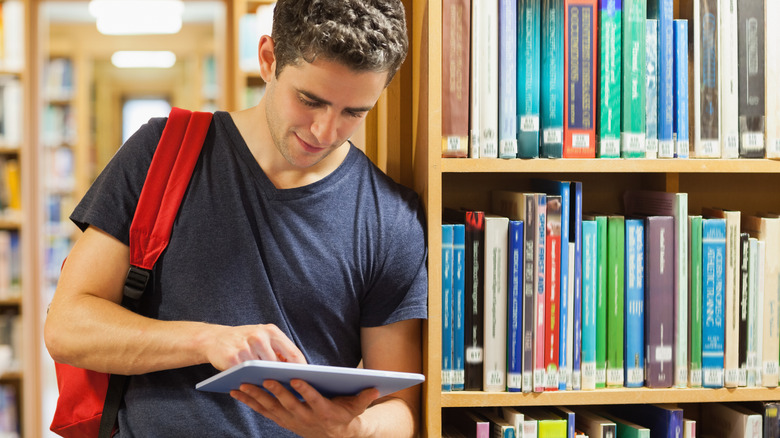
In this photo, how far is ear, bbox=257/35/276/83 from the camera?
117 centimetres

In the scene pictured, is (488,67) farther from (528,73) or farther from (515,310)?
(515,310)

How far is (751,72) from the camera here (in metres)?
1.29

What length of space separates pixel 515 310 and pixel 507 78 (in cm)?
40

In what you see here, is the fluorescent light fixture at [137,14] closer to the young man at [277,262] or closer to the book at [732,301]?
the young man at [277,262]

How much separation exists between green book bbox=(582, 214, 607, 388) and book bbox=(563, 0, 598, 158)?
0.14 m

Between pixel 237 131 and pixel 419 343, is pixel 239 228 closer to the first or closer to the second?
Answer: pixel 237 131

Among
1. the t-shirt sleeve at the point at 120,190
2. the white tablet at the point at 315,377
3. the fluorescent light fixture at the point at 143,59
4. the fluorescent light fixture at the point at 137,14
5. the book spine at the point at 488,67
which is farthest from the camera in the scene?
the fluorescent light fixture at the point at 143,59

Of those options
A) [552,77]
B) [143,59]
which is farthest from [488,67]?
[143,59]

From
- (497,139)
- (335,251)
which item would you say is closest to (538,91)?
(497,139)

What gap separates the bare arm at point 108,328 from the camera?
Answer: 1.07 metres

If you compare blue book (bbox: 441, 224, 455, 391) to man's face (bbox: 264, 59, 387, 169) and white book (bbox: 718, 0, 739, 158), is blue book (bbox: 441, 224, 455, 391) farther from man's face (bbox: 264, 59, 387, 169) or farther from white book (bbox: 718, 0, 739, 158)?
white book (bbox: 718, 0, 739, 158)

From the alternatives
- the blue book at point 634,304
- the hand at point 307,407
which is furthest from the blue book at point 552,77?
the hand at point 307,407

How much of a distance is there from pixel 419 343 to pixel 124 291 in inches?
20.0

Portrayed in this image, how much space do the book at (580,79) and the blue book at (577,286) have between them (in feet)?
0.25
